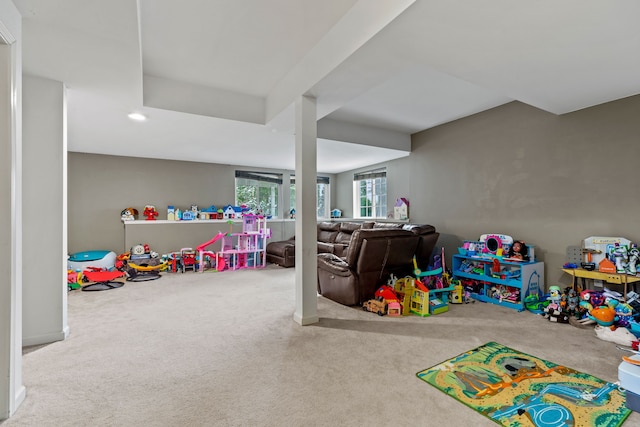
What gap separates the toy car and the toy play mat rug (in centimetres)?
100

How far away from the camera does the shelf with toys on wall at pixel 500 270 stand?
3.45m

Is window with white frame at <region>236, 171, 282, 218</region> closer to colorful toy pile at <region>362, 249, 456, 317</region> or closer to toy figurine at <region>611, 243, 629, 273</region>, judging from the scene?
colorful toy pile at <region>362, 249, 456, 317</region>

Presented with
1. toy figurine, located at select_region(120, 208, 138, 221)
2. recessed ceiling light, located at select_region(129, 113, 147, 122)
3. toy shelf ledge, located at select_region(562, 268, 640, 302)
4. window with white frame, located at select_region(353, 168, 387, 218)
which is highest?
recessed ceiling light, located at select_region(129, 113, 147, 122)

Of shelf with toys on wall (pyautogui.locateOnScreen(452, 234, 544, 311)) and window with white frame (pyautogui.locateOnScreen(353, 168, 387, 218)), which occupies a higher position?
window with white frame (pyautogui.locateOnScreen(353, 168, 387, 218))

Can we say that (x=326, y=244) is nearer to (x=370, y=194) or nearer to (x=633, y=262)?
(x=370, y=194)

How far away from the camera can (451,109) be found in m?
4.23

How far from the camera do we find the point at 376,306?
3166mm

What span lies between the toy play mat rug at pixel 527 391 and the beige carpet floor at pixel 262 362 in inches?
3.8

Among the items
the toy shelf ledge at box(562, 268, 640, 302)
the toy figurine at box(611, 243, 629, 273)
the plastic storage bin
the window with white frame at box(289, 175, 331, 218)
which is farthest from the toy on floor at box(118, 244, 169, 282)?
the toy figurine at box(611, 243, 629, 273)

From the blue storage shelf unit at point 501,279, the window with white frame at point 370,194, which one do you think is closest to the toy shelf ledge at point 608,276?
the blue storage shelf unit at point 501,279

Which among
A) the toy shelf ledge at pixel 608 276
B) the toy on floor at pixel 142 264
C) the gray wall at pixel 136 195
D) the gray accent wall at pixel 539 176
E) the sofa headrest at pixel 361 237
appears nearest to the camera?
the toy shelf ledge at pixel 608 276

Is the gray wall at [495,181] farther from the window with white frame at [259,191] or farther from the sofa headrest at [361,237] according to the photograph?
the sofa headrest at [361,237]

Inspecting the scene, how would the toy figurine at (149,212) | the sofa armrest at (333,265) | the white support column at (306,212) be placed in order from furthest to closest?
1. the toy figurine at (149,212)
2. the sofa armrest at (333,265)
3. the white support column at (306,212)

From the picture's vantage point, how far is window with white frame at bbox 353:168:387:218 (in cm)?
665
